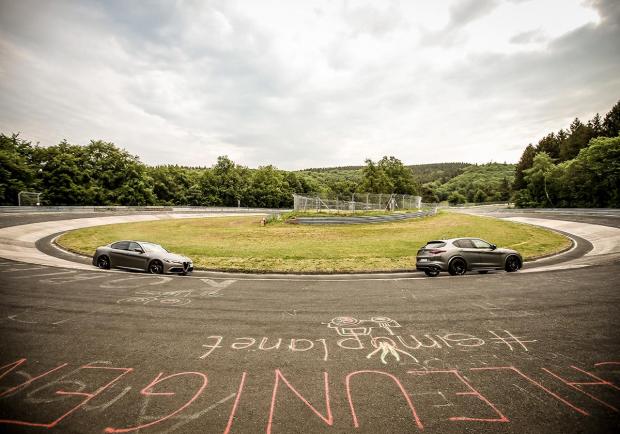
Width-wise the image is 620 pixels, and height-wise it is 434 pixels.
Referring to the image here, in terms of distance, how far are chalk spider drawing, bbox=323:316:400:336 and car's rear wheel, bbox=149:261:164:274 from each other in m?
9.23

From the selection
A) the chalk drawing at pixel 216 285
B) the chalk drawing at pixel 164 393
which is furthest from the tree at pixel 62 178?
the chalk drawing at pixel 164 393

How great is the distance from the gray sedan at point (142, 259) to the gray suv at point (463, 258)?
10485mm

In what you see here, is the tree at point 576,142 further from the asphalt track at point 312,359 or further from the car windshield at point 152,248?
the car windshield at point 152,248

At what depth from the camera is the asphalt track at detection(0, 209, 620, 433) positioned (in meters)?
4.01

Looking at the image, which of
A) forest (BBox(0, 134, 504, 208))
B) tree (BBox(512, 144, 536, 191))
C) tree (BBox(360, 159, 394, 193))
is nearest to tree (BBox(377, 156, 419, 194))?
forest (BBox(0, 134, 504, 208))

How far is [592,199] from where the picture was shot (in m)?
52.8

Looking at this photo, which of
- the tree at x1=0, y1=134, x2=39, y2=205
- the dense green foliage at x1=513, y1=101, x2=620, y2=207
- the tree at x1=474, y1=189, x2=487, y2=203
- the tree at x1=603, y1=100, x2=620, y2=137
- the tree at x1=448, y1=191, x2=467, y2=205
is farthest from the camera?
the tree at x1=448, y1=191, x2=467, y2=205

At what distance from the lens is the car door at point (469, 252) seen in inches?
506

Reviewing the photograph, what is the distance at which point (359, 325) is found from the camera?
288 inches

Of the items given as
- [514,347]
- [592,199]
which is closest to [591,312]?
[514,347]

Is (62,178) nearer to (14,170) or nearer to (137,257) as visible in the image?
(14,170)

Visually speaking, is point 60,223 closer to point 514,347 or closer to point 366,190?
point 514,347

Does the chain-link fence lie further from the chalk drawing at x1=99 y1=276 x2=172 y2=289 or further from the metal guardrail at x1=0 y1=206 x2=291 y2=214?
the chalk drawing at x1=99 y1=276 x2=172 y2=289

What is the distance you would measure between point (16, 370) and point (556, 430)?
318 inches
